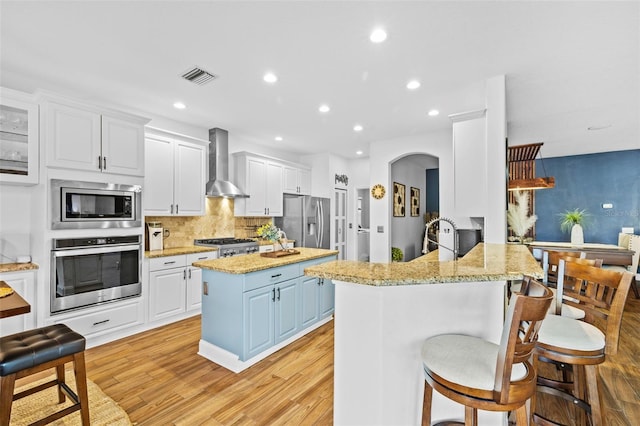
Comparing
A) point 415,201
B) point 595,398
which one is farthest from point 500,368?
point 415,201

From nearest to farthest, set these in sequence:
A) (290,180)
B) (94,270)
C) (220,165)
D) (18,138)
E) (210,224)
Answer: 1. (18,138)
2. (94,270)
3. (220,165)
4. (210,224)
5. (290,180)

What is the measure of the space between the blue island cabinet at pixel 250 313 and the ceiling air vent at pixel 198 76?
1.87m

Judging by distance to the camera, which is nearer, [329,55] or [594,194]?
[329,55]

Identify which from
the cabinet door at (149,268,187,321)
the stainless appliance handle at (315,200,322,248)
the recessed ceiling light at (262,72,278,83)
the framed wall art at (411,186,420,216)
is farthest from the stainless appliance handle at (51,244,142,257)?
the framed wall art at (411,186,420,216)

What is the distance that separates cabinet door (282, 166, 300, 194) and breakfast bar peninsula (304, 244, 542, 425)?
→ 4.33m

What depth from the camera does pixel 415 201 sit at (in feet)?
23.7

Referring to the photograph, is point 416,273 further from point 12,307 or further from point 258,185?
point 258,185

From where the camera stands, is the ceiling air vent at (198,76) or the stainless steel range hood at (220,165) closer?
the ceiling air vent at (198,76)

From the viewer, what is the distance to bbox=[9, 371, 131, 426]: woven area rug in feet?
6.07

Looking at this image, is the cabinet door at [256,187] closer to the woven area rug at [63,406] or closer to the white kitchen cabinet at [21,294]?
the white kitchen cabinet at [21,294]

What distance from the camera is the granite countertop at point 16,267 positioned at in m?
2.50

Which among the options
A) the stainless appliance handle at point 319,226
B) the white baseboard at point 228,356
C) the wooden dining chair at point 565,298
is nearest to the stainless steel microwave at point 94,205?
the white baseboard at point 228,356

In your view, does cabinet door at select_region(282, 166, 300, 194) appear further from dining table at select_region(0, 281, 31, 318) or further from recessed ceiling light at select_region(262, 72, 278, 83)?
dining table at select_region(0, 281, 31, 318)

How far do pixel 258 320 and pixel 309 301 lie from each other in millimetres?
768
